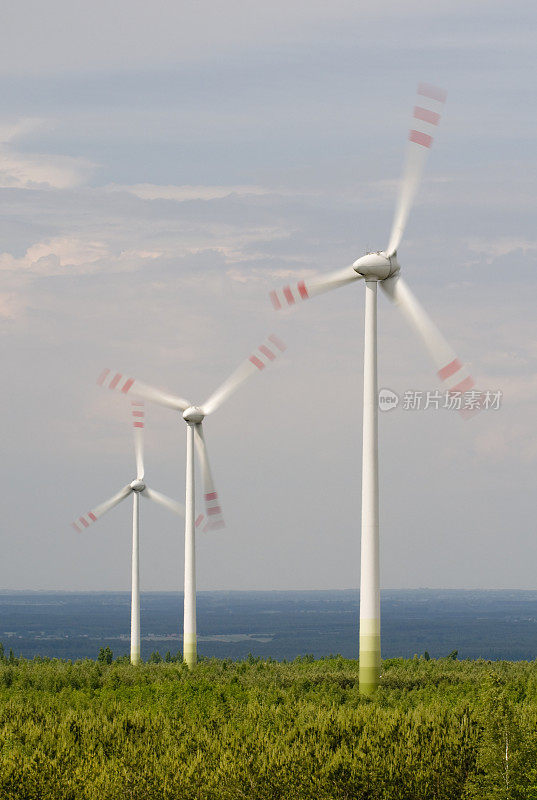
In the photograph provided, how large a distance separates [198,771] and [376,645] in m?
12.3

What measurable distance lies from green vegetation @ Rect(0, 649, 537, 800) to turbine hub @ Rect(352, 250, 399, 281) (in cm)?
1659

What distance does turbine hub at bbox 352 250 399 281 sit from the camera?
50.2 metres

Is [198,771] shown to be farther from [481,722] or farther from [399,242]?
[399,242]

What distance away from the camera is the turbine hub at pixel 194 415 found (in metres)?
72.6

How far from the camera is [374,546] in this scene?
4841cm

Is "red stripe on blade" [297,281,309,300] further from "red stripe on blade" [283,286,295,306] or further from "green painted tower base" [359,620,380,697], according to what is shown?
"green painted tower base" [359,620,380,697]

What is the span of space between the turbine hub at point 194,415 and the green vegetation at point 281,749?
2290 centimetres

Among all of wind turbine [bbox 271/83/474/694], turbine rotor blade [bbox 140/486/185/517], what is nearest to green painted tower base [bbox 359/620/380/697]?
wind turbine [bbox 271/83/474/694]

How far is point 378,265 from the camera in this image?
50.2 metres

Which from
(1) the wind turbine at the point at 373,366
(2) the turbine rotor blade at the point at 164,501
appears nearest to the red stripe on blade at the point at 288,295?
(1) the wind turbine at the point at 373,366

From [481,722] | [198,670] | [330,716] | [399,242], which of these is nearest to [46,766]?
[330,716]

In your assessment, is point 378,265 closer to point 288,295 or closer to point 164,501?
point 288,295

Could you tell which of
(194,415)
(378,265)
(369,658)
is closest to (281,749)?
(369,658)

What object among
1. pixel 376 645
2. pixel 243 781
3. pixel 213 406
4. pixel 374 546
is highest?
pixel 213 406
